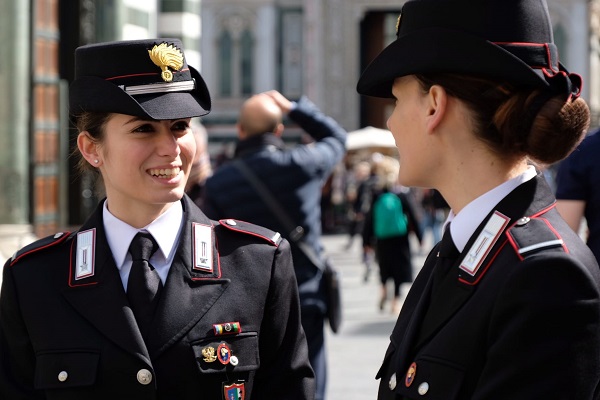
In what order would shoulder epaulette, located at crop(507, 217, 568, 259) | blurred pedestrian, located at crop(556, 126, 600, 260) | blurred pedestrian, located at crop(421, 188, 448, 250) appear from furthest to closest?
blurred pedestrian, located at crop(421, 188, 448, 250) → blurred pedestrian, located at crop(556, 126, 600, 260) → shoulder epaulette, located at crop(507, 217, 568, 259)

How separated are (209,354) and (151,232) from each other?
15.2 inches

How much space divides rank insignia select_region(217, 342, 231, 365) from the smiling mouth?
474mm

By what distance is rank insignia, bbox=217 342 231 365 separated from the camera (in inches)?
125

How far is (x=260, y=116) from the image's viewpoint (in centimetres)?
624

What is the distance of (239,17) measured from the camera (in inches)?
1335

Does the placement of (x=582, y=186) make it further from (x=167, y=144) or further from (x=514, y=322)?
(x=514, y=322)

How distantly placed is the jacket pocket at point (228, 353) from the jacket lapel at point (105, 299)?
147 millimetres

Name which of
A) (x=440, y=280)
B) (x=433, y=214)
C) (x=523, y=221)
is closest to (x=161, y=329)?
(x=440, y=280)

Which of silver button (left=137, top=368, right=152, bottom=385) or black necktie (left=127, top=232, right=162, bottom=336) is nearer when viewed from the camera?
silver button (left=137, top=368, right=152, bottom=385)

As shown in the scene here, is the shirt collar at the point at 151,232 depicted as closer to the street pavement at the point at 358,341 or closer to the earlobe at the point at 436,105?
the earlobe at the point at 436,105

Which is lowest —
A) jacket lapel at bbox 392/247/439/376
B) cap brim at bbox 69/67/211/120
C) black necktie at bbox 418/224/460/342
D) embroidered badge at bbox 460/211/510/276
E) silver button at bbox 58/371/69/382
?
silver button at bbox 58/371/69/382

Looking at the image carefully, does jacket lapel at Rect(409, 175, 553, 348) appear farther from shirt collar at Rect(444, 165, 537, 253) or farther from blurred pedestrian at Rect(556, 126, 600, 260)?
blurred pedestrian at Rect(556, 126, 600, 260)

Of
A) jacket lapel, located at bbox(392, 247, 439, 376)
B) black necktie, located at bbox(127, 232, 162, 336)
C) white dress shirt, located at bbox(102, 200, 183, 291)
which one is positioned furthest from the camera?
white dress shirt, located at bbox(102, 200, 183, 291)

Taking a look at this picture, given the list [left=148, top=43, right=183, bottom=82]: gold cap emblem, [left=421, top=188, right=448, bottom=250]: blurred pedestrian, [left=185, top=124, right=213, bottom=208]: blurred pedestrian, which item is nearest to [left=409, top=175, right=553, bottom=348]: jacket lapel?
[left=148, top=43, right=183, bottom=82]: gold cap emblem
